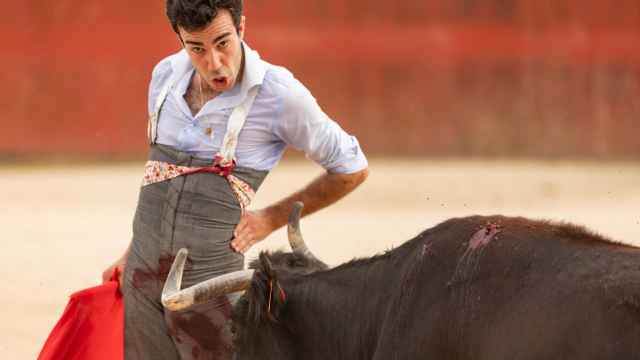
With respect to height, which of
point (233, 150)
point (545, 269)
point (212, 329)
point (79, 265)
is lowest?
point (79, 265)

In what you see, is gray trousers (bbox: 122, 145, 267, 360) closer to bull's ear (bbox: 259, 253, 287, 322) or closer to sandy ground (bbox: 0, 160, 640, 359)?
bull's ear (bbox: 259, 253, 287, 322)

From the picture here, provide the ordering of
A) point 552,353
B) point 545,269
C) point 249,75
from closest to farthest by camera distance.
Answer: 1. point 552,353
2. point 545,269
3. point 249,75

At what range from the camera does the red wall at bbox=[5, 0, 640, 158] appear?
1333 centimetres

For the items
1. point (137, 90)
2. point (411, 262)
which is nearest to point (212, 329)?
point (411, 262)

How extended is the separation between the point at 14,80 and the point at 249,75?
10.4 meters

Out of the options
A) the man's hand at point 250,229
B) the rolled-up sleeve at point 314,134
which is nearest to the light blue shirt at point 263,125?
the rolled-up sleeve at point 314,134

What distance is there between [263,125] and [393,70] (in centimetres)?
1058

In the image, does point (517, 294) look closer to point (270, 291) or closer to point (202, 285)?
point (270, 291)

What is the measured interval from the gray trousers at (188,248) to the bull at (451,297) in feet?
0.45

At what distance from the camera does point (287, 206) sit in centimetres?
341

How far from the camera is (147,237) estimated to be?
3.37 metres

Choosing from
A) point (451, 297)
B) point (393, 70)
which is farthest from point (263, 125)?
point (393, 70)

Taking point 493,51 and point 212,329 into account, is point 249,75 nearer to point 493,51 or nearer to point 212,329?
point 212,329

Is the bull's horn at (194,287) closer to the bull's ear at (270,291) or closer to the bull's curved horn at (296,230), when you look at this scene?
the bull's ear at (270,291)
